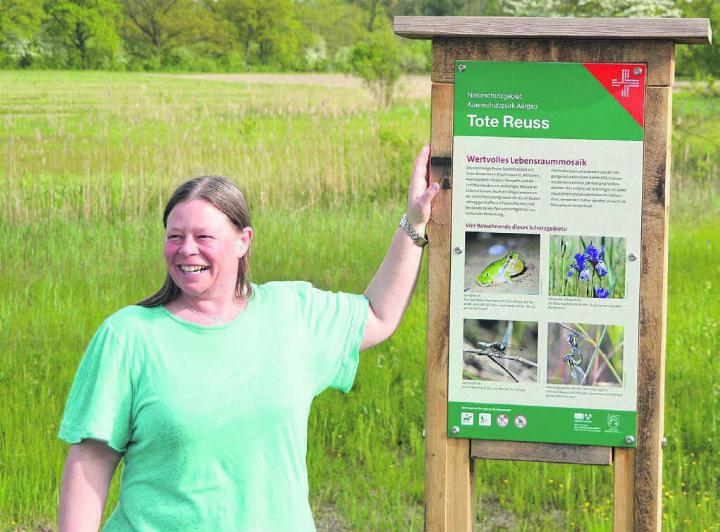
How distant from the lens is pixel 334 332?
2957mm

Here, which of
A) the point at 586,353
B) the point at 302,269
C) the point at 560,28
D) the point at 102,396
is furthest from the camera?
the point at 302,269

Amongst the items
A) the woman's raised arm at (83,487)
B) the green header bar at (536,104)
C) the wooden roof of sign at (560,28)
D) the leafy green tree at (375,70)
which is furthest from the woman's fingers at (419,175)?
the leafy green tree at (375,70)

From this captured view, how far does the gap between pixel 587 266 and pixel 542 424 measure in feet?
1.51

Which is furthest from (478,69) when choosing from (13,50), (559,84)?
(13,50)

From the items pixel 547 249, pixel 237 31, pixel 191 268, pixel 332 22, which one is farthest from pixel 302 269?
pixel 332 22

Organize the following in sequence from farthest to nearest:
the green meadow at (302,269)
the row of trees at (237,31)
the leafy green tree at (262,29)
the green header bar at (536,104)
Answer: the leafy green tree at (262,29), the row of trees at (237,31), the green meadow at (302,269), the green header bar at (536,104)

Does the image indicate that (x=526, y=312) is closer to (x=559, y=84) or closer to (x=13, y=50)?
(x=559, y=84)

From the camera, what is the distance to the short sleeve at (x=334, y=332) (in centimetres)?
291

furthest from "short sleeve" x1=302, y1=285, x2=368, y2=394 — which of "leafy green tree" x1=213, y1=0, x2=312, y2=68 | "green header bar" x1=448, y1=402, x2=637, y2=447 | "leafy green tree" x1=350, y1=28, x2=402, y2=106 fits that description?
"leafy green tree" x1=213, y1=0, x2=312, y2=68

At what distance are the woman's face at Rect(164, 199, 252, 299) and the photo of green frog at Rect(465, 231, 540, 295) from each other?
0.80m

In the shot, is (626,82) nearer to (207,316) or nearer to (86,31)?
(207,316)

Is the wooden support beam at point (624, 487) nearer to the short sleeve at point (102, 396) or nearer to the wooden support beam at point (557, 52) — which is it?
the wooden support beam at point (557, 52)

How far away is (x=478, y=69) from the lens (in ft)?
10.5

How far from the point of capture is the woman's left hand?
3178 millimetres
